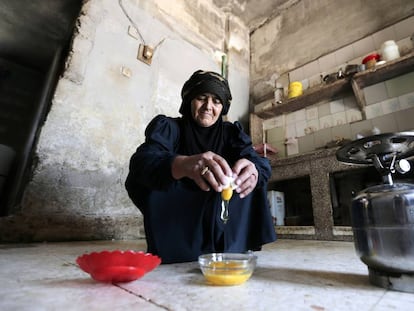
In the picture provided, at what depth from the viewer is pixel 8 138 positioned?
123 inches

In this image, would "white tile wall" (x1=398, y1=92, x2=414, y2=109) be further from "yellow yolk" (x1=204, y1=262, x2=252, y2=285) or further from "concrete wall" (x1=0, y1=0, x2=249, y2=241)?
"yellow yolk" (x1=204, y1=262, x2=252, y2=285)

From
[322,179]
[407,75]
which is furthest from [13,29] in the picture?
[407,75]

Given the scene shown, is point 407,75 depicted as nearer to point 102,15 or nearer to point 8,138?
point 102,15

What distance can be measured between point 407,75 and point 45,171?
281cm

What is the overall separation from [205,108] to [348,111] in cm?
181

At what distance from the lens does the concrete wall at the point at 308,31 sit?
7.82ft

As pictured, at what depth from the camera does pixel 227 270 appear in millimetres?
617

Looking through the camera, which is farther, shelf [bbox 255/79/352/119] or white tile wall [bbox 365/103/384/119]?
shelf [bbox 255/79/352/119]

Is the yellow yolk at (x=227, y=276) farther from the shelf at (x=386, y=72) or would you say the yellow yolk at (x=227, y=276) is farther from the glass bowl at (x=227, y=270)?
the shelf at (x=386, y=72)

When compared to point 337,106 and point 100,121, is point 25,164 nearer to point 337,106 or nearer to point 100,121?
point 100,121

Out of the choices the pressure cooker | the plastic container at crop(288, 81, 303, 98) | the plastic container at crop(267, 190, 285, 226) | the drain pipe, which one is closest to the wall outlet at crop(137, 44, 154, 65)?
the drain pipe

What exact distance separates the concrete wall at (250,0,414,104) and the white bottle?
30cm

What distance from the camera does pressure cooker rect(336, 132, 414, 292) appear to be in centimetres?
53

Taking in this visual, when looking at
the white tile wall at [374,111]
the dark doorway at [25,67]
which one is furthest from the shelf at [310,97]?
the dark doorway at [25,67]
